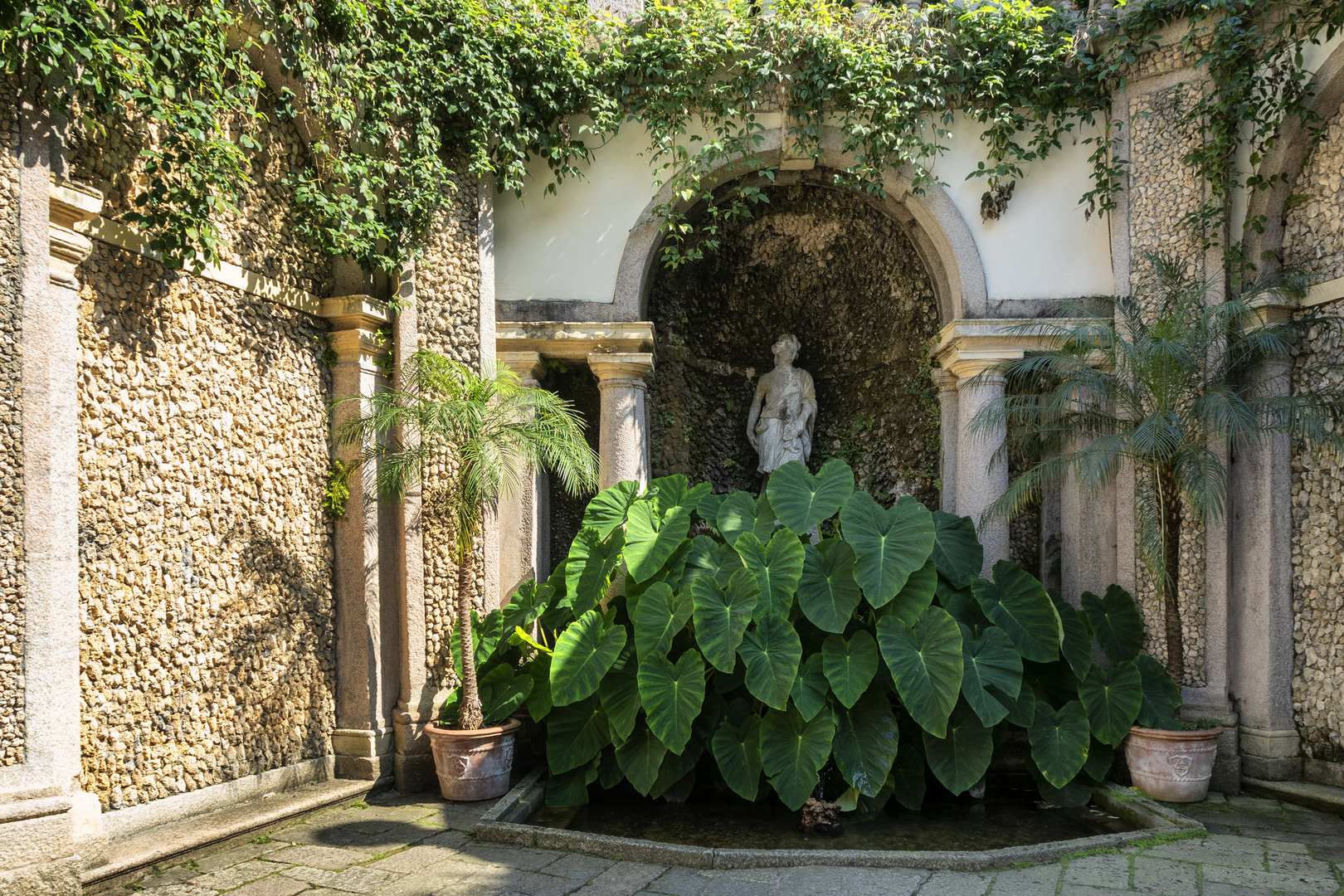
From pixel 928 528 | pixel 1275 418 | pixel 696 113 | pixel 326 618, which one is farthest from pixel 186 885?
pixel 1275 418

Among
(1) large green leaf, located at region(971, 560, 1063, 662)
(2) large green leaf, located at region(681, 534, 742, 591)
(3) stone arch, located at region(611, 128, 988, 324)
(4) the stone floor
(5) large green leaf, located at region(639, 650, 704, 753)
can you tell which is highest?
(3) stone arch, located at region(611, 128, 988, 324)

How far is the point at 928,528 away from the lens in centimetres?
392

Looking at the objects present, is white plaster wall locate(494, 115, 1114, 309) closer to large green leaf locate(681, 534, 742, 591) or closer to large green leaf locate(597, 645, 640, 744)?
large green leaf locate(681, 534, 742, 591)

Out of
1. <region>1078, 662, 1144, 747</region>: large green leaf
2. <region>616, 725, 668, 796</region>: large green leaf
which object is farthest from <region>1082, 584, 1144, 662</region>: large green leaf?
<region>616, 725, 668, 796</region>: large green leaf

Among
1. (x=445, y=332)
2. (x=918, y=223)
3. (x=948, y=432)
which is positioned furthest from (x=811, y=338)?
(x=445, y=332)

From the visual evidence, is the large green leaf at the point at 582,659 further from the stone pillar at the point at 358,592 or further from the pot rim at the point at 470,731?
the stone pillar at the point at 358,592

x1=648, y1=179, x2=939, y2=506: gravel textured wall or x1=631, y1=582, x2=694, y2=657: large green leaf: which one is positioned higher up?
x1=648, y1=179, x2=939, y2=506: gravel textured wall

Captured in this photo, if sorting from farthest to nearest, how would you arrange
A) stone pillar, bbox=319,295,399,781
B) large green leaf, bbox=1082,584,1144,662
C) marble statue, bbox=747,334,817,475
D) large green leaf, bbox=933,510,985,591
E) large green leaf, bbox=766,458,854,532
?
marble statue, bbox=747,334,817,475 < large green leaf, bbox=1082,584,1144,662 < stone pillar, bbox=319,295,399,781 < large green leaf, bbox=933,510,985,591 < large green leaf, bbox=766,458,854,532

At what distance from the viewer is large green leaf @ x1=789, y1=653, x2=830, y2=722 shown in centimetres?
369

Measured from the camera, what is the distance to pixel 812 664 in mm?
3842

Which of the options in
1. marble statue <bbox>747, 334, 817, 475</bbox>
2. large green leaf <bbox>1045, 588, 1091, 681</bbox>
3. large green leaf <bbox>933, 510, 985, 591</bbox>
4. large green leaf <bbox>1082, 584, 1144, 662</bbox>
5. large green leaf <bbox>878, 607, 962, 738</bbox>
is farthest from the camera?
marble statue <bbox>747, 334, 817, 475</bbox>

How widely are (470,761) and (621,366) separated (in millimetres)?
2532

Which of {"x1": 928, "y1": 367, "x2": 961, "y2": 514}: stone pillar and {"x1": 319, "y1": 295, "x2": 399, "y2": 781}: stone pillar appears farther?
{"x1": 928, "y1": 367, "x2": 961, "y2": 514}: stone pillar

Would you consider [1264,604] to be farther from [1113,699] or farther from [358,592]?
[358,592]
